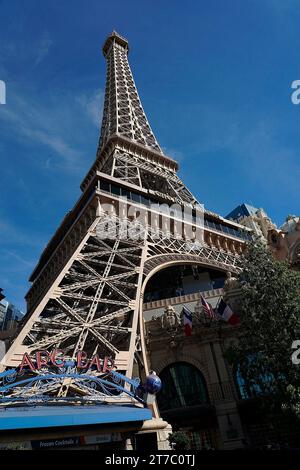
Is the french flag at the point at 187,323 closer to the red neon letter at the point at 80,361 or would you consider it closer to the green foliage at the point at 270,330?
the green foliage at the point at 270,330

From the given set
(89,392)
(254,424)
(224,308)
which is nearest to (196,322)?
(224,308)

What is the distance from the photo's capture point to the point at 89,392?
15.2m

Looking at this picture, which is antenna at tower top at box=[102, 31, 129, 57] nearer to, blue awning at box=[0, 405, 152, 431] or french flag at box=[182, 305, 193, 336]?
french flag at box=[182, 305, 193, 336]

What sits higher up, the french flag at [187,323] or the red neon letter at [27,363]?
the french flag at [187,323]

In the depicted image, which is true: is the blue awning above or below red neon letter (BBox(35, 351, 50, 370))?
below

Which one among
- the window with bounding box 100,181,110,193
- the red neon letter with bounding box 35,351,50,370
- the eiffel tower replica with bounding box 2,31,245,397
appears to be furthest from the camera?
the window with bounding box 100,181,110,193

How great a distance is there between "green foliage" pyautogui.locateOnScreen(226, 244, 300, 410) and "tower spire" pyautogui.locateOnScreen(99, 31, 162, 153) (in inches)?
1584

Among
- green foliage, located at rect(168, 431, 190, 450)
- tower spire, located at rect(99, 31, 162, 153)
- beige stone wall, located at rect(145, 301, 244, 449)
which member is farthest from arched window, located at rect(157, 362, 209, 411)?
tower spire, located at rect(99, 31, 162, 153)

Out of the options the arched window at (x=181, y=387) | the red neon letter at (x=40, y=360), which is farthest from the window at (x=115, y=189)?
the red neon letter at (x=40, y=360)

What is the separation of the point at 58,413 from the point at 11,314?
9293 centimetres

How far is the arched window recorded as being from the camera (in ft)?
80.7

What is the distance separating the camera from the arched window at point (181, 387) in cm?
2461

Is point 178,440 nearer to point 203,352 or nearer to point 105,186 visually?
point 203,352

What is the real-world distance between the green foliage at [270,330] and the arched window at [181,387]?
19.4 ft
